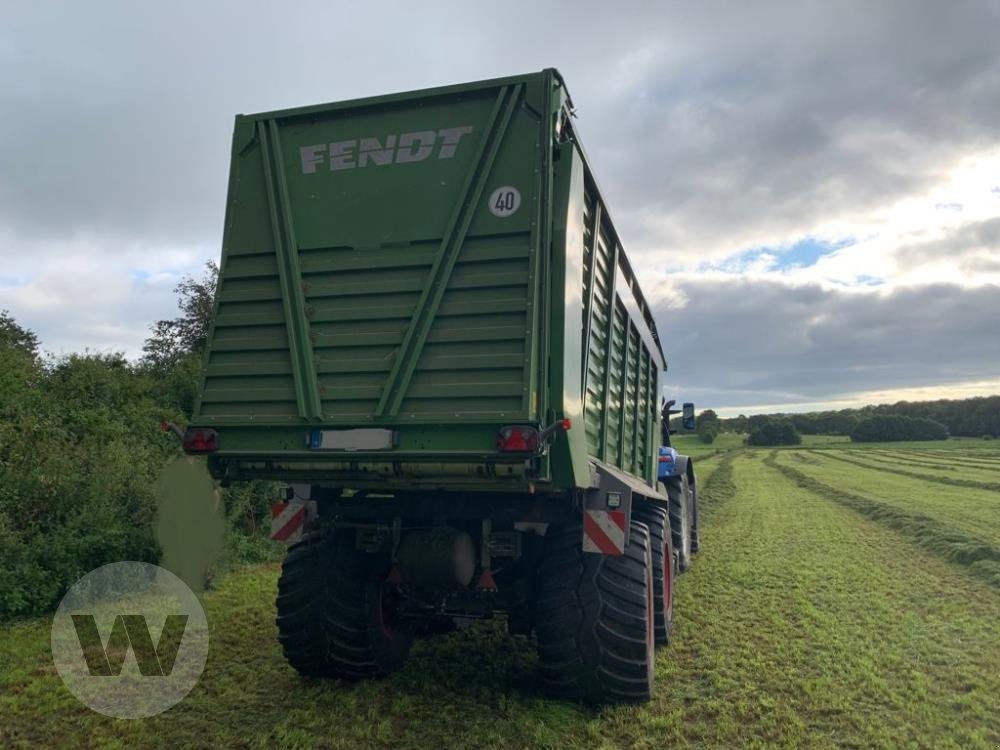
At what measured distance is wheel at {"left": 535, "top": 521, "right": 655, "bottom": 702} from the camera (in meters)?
4.47

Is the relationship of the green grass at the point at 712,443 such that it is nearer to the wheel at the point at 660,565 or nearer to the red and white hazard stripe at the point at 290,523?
the wheel at the point at 660,565

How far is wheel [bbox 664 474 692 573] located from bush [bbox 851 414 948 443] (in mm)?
69441

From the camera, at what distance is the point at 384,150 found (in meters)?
4.64

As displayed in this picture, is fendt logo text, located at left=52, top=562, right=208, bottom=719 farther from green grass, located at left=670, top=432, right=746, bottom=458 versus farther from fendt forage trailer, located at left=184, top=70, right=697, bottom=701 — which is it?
green grass, located at left=670, top=432, right=746, bottom=458

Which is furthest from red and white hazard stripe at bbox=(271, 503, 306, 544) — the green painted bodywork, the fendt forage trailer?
the green painted bodywork

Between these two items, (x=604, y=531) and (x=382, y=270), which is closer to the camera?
(x=382, y=270)

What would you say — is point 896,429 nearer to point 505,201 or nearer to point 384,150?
point 505,201

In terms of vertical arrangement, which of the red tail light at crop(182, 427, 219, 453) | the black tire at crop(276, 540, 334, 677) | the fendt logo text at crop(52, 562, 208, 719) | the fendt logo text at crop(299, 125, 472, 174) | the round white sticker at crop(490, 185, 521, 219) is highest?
the fendt logo text at crop(299, 125, 472, 174)

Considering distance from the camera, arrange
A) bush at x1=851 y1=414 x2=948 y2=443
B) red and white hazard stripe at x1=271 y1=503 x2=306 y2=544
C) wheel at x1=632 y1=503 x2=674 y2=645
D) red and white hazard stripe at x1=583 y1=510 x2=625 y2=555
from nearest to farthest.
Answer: red and white hazard stripe at x1=583 y1=510 x2=625 y2=555
red and white hazard stripe at x1=271 y1=503 x2=306 y2=544
wheel at x1=632 y1=503 x2=674 y2=645
bush at x1=851 y1=414 x2=948 y2=443

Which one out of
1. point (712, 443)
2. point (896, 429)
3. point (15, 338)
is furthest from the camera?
point (896, 429)

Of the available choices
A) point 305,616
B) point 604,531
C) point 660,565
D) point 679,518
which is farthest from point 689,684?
point 679,518

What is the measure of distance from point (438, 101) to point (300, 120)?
1.01m

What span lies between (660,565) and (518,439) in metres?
2.65

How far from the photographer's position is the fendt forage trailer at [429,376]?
409 centimetres
